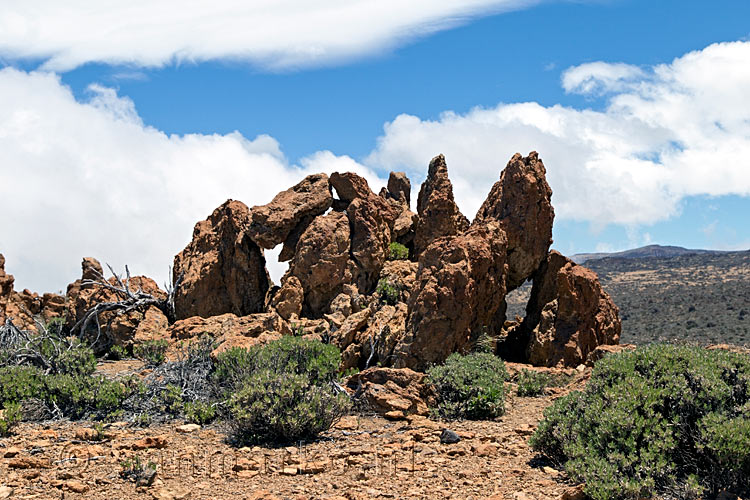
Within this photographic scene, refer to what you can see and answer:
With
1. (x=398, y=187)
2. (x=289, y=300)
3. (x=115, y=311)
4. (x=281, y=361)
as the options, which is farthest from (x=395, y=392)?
(x=398, y=187)

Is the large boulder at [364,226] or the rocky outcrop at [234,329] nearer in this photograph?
the rocky outcrop at [234,329]

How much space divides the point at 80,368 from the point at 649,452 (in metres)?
8.83

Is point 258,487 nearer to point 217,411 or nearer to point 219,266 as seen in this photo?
point 217,411

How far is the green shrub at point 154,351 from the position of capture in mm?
12008

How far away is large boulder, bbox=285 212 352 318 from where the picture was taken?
13452 millimetres

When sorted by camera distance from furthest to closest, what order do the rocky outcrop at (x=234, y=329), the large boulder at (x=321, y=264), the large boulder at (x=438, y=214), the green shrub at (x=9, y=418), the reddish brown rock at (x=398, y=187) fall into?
1. the reddish brown rock at (x=398, y=187)
2. the large boulder at (x=438, y=214)
3. the large boulder at (x=321, y=264)
4. the rocky outcrop at (x=234, y=329)
5. the green shrub at (x=9, y=418)

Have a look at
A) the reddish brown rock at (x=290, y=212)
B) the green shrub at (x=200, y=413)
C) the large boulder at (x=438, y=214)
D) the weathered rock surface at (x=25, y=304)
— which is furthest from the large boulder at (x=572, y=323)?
the weathered rock surface at (x=25, y=304)

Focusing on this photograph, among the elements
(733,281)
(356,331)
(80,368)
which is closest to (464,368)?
(356,331)

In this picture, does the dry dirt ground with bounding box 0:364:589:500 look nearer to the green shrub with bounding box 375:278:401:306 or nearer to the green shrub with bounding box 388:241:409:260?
the green shrub with bounding box 375:278:401:306

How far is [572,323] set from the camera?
12.8 meters

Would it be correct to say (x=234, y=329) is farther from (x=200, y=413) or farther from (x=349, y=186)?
(x=349, y=186)

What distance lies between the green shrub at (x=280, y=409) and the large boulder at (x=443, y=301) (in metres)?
2.75

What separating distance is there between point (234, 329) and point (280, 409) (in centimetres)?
433

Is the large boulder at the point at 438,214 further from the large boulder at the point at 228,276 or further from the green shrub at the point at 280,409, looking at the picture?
the green shrub at the point at 280,409
